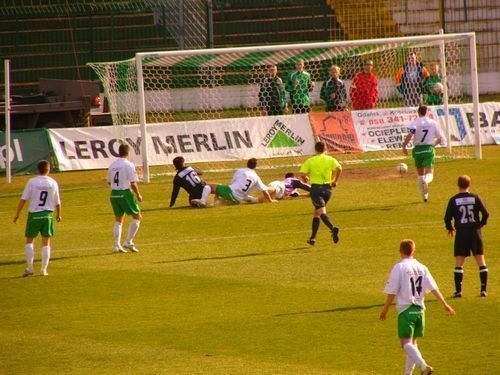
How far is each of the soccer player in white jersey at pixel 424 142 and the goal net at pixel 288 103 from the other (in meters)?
6.39

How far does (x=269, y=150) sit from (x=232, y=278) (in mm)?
14389

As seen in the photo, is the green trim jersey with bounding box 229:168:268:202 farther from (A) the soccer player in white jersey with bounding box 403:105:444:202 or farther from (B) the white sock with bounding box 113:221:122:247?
(B) the white sock with bounding box 113:221:122:247

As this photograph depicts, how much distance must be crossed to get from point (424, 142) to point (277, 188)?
11.8ft

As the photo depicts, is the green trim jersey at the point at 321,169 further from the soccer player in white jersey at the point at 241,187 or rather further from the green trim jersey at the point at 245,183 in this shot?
the green trim jersey at the point at 245,183

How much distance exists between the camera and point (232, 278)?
2183 cm

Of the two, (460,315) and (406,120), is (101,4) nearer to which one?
(406,120)

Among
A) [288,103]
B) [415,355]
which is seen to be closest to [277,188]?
[288,103]

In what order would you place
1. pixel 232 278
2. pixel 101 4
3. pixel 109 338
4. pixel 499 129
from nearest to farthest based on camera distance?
1. pixel 109 338
2. pixel 232 278
3. pixel 499 129
4. pixel 101 4

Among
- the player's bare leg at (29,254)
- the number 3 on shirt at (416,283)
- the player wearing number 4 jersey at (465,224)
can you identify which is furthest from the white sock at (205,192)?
the number 3 on shirt at (416,283)

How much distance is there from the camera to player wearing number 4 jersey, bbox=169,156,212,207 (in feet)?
95.9

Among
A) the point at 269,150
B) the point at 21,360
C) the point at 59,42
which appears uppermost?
the point at 59,42

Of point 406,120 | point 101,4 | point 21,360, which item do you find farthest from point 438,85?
point 21,360

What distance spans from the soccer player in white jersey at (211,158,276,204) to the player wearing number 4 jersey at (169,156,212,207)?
Result: 0.28 metres

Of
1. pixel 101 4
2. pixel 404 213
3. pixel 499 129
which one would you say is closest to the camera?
pixel 404 213
